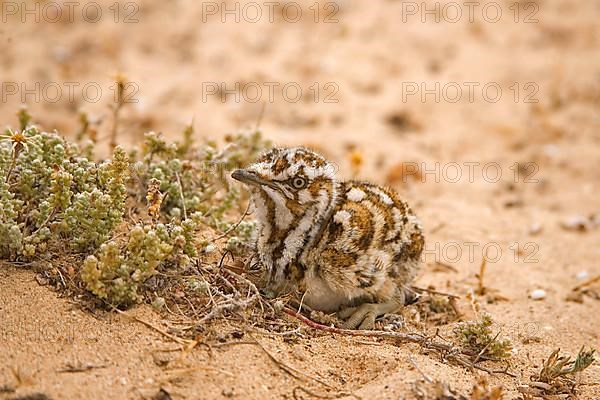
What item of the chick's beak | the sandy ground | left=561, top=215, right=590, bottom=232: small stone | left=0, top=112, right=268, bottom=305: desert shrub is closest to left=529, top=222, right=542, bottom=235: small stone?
the sandy ground

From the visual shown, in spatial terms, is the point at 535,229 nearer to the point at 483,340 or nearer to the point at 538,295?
the point at 538,295

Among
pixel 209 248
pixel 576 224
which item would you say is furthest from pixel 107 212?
pixel 576 224

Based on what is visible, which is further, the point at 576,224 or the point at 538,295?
the point at 576,224

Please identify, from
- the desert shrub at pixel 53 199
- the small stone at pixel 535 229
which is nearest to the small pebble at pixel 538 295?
the small stone at pixel 535 229

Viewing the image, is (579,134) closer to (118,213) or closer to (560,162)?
(560,162)

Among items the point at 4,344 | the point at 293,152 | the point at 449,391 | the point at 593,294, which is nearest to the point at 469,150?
the point at 593,294

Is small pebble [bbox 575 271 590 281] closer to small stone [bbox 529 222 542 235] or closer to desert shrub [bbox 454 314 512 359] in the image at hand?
small stone [bbox 529 222 542 235]
